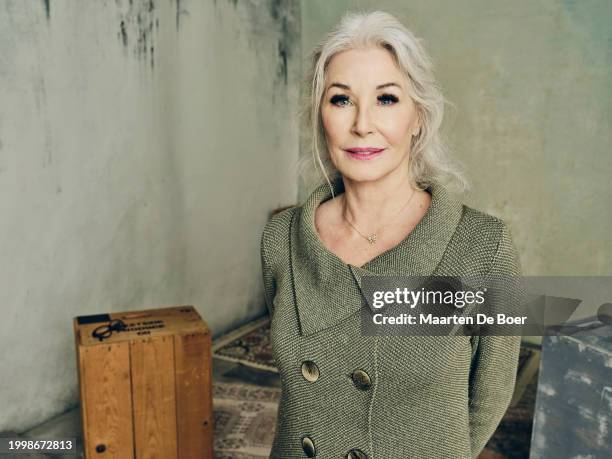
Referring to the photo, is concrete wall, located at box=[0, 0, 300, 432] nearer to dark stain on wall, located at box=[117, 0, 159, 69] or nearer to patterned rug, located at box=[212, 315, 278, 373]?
dark stain on wall, located at box=[117, 0, 159, 69]

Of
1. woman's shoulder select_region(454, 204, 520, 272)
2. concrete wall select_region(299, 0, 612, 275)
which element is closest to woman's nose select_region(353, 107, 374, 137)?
woman's shoulder select_region(454, 204, 520, 272)

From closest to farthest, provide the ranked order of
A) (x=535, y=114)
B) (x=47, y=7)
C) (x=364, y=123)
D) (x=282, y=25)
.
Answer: (x=364, y=123) < (x=47, y=7) < (x=535, y=114) < (x=282, y=25)

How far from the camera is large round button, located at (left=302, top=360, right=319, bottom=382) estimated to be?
1.31m

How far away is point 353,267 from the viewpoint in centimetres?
130

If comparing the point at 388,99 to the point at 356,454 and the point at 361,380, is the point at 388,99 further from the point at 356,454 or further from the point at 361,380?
the point at 356,454

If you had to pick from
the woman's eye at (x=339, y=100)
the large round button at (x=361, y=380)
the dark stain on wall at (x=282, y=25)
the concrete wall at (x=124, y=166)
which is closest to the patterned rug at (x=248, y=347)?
the concrete wall at (x=124, y=166)

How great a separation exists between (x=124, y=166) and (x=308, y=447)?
2.51 m

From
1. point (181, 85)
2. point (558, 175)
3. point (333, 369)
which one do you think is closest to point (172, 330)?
point (333, 369)

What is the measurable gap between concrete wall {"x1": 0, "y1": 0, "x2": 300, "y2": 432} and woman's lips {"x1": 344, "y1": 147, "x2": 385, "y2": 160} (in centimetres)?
211

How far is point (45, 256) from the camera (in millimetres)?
2971

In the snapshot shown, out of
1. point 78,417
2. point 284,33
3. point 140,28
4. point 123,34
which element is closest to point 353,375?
point 78,417

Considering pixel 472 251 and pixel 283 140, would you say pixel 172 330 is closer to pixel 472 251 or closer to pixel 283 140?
pixel 472 251

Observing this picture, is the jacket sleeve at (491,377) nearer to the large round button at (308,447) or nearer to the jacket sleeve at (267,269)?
the large round button at (308,447)

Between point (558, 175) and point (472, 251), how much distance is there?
3.22 meters
